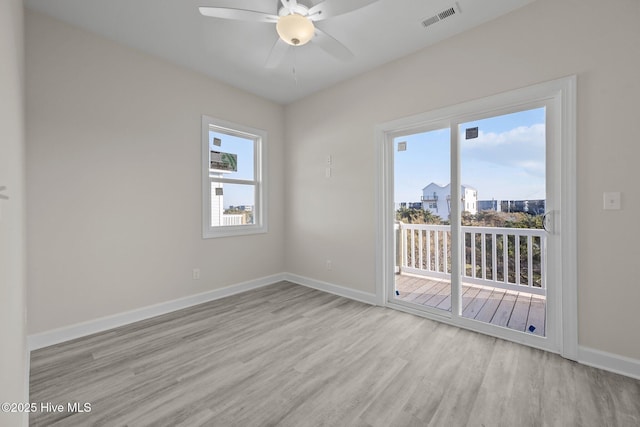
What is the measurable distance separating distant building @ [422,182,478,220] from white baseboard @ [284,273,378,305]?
1.25 m

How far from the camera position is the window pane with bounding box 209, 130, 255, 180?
353 cm

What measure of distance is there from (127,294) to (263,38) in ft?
9.54

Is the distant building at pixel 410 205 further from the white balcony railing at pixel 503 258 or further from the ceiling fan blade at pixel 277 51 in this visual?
the ceiling fan blade at pixel 277 51

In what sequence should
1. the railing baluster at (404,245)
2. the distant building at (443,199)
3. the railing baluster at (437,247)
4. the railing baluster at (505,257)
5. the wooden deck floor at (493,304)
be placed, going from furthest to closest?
the railing baluster at (404,245) < the railing baluster at (437,247) < the railing baluster at (505,257) < the distant building at (443,199) < the wooden deck floor at (493,304)

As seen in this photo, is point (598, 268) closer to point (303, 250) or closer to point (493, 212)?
point (493, 212)

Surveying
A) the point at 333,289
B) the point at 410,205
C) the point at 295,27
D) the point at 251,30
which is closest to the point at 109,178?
the point at 251,30

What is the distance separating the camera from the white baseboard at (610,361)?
1813mm

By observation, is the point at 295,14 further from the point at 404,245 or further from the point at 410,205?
the point at 404,245

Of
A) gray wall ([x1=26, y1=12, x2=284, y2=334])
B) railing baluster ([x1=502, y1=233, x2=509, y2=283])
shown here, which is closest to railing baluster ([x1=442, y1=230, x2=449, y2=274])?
railing baluster ([x1=502, y1=233, x2=509, y2=283])

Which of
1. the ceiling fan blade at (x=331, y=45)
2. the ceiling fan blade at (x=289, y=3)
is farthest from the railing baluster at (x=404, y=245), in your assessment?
the ceiling fan blade at (x=289, y=3)

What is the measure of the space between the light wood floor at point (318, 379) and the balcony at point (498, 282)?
351mm

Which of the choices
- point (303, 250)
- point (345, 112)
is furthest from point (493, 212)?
point (303, 250)

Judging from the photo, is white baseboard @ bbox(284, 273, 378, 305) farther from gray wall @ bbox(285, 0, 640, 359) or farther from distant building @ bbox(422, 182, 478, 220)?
distant building @ bbox(422, 182, 478, 220)

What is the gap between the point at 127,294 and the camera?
8.89 ft
